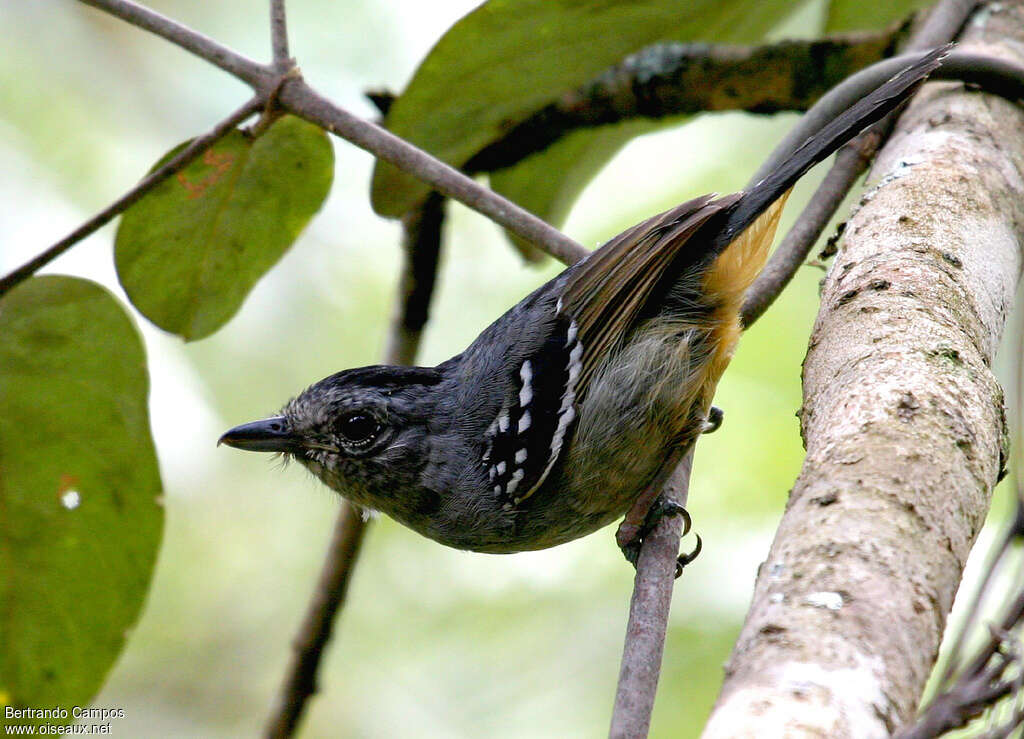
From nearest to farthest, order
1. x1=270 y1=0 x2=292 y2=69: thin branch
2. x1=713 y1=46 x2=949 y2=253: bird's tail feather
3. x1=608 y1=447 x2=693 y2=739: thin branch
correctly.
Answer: x1=608 y1=447 x2=693 y2=739: thin branch → x1=713 y1=46 x2=949 y2=253: bird's tail feather → x1=270 y1=0 x2=292 y2=69: thin branch

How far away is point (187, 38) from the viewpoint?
3.12m

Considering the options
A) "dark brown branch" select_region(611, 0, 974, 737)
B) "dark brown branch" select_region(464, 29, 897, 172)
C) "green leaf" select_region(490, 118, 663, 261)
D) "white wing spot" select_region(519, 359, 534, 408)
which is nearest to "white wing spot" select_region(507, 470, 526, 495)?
"white wing spot" select_region(519, 359, 534, 408)

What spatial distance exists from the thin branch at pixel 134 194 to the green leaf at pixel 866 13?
2.49m

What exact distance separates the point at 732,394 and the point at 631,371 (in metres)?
1.37

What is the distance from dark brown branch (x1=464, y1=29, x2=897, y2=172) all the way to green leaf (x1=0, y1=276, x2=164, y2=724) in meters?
1.66

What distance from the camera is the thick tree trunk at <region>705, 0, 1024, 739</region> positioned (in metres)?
1.43

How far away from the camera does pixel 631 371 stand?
3309 mm

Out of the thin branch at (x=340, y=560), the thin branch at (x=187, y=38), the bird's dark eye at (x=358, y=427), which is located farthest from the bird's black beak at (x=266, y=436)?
the thin branch at (x=187, y=38)

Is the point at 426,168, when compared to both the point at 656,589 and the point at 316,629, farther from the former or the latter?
the point at 316,629

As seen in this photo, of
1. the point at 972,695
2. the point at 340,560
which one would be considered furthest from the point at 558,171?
the point at 972,695

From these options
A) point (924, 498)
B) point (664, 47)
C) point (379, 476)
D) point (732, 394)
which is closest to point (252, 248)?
point (379, 476)

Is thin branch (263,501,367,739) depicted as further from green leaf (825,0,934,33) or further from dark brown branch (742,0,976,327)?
green leaf (825,0,934,33)

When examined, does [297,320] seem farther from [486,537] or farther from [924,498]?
[924,498]

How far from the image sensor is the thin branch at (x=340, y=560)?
160 inches
